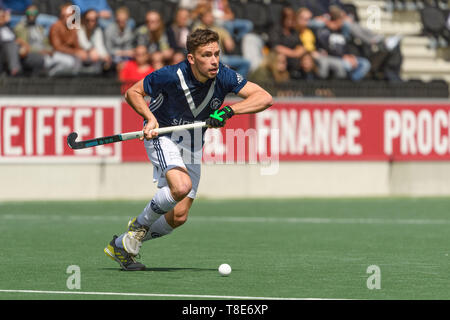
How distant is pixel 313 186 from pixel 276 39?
2.78m

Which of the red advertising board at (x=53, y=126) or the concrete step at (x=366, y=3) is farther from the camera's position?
the concrete step at (x=366, y=3)

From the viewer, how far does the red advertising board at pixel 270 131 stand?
Result: 1669 centimetres

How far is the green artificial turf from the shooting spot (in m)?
7.81

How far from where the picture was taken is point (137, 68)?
1758cm

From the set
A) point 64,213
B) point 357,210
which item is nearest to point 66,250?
point 64,213

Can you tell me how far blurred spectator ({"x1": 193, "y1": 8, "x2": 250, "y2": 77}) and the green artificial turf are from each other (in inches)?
100

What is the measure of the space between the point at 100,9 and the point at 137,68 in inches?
69.1

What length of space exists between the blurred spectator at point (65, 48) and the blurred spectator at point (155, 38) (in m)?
1.06

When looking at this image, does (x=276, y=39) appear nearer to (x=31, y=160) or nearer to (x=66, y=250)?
(x=31, y=160)

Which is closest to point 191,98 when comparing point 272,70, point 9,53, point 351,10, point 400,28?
point 9,53

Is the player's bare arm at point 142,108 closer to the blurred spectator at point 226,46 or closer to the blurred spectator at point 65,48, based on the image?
the blurred spectator at point 65,48

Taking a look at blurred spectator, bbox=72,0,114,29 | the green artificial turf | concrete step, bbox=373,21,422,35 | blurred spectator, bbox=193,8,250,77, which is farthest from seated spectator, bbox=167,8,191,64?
concrete step, bbox=373,21,422,35

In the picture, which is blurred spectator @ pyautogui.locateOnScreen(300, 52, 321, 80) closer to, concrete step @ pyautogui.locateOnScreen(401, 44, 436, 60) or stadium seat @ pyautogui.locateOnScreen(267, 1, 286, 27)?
stadium seat @ pyautogui.locateOnScreen(267, 1, 286, 27)

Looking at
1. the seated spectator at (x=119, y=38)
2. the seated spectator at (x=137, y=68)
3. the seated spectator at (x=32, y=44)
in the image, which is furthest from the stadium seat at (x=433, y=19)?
the seated spectator at (x=32, y=44)
